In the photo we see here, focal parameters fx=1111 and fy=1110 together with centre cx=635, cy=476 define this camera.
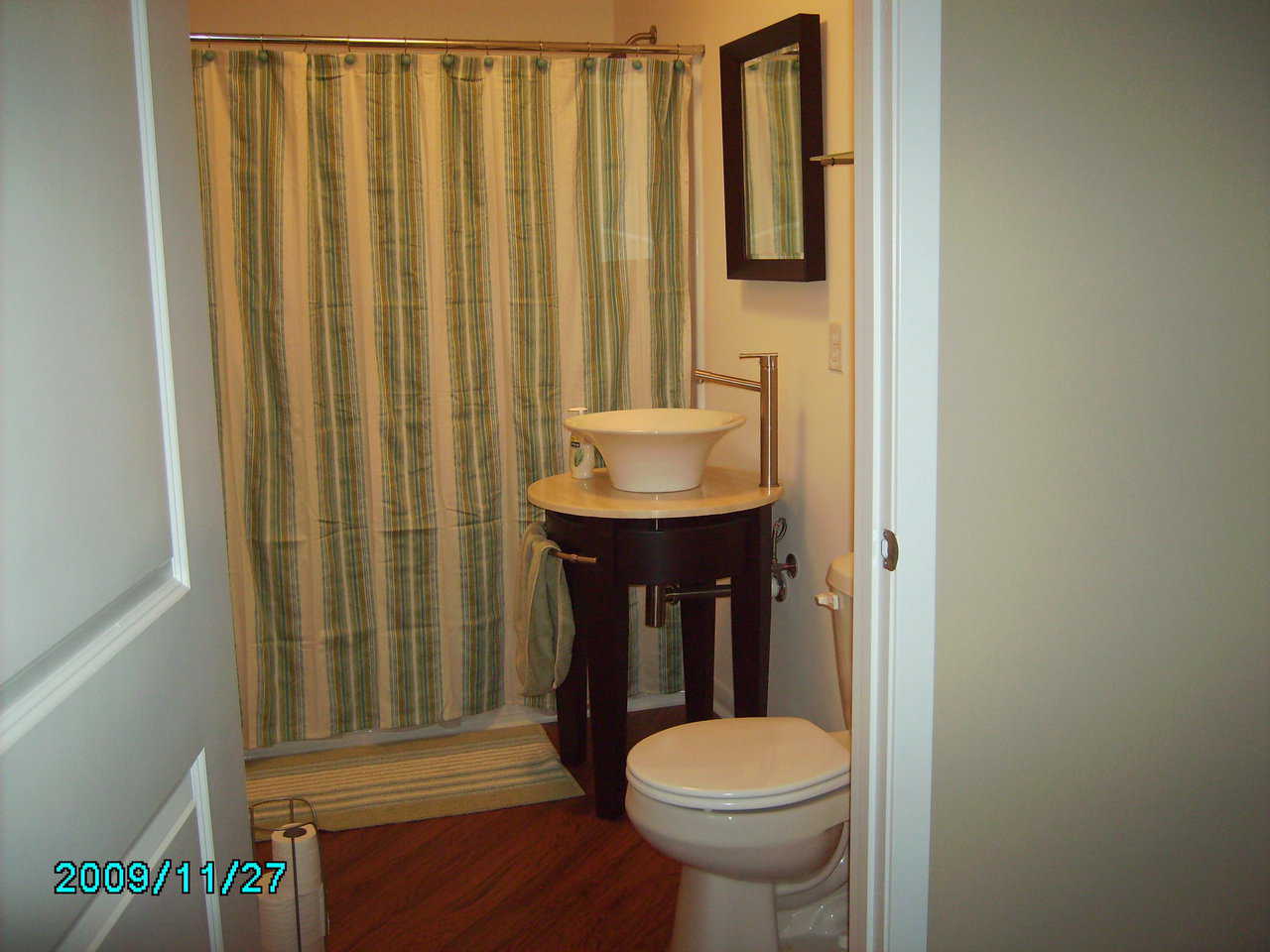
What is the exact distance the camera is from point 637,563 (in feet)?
8.18

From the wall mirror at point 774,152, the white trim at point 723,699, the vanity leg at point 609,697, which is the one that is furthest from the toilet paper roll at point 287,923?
the wall mirror at point 774,152

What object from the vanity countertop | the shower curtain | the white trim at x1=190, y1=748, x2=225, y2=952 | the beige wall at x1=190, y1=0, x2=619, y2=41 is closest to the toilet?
the vanity countertop

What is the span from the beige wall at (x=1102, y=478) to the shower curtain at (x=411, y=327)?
1.83 meters

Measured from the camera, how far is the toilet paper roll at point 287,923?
1927 mm

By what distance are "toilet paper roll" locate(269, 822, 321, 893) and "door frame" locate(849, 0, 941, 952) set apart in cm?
103

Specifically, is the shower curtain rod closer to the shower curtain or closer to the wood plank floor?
the shower curtain

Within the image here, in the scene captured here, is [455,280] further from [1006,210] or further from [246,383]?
[1006,210]

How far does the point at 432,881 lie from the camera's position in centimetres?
236

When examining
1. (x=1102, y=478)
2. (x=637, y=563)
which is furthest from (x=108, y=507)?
(x=637, y=563)

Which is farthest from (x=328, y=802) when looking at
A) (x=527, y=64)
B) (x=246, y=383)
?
(x=527, y=64)

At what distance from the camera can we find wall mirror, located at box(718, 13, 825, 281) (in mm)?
2416

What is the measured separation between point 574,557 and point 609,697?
0.33m

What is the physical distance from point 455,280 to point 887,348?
186cm

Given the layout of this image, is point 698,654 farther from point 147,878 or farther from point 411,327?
point 147,878
